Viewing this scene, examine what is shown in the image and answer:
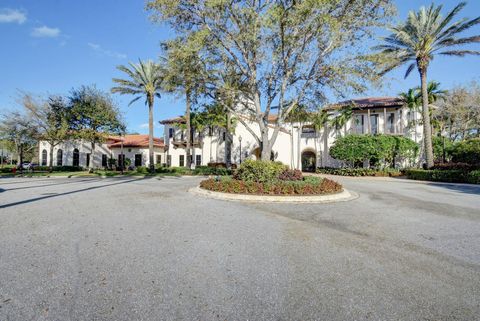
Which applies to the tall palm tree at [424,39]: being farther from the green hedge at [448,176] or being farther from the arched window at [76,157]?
the arched window at [76,157]

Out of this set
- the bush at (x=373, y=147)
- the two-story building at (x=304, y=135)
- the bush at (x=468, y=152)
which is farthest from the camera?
the two-story building at (x=304, y=135)

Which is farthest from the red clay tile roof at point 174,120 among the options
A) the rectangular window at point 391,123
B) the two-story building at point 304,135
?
the rectangular window at point 391,123

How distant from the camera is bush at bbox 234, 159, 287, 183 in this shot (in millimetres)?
12523

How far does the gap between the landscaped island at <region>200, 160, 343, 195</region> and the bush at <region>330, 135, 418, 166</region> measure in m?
16.1

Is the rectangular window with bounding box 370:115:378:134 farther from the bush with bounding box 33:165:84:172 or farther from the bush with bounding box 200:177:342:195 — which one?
the bush with bounding box 33:165:84:172

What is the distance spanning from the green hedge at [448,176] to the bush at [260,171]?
16642mm

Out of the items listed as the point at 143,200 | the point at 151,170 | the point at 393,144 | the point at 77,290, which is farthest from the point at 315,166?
the point at 77,290

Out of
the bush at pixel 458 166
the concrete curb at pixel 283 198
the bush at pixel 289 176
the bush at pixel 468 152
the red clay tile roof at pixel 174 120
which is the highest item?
the red clay tile roof at pixel 174 120

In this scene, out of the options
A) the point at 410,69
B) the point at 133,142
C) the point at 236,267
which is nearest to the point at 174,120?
the point at 133,142

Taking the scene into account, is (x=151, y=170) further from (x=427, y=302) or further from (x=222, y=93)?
(x=427, y=302)

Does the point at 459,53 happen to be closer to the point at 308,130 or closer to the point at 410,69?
the point at 410,69

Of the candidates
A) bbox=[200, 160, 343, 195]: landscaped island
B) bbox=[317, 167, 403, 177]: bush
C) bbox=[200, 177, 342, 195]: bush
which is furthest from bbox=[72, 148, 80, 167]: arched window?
bbox=[317, 167, 403, 177]: bush

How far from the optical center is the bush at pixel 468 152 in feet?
74.7

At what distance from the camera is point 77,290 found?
125 inches
